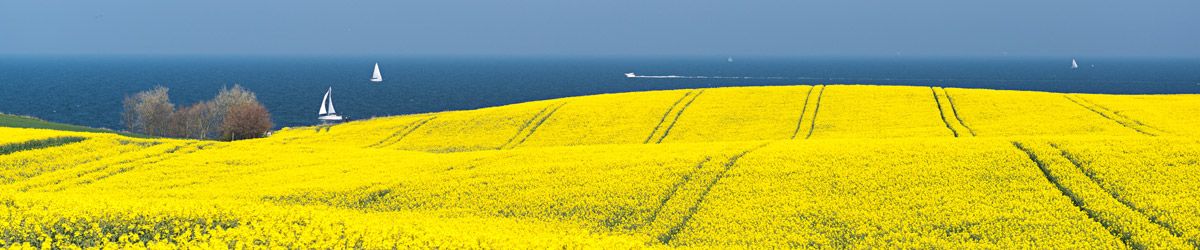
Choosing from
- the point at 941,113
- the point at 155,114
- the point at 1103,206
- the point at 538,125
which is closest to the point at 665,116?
the point at 538,125

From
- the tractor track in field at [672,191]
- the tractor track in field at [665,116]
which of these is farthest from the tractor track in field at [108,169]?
the tractor track in field at [665,116]

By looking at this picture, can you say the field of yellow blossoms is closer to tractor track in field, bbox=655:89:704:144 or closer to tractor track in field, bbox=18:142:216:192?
tractor track in field, bbox=18:142:216:192

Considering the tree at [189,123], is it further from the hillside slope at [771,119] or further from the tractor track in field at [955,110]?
the tractor track in field at [955,110]

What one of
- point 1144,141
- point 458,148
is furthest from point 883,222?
point 458,148

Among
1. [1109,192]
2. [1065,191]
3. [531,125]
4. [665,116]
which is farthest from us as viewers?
[665,116]

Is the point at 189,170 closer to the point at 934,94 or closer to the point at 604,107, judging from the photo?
the point at 604,107

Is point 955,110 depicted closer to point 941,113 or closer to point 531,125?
point 941,113

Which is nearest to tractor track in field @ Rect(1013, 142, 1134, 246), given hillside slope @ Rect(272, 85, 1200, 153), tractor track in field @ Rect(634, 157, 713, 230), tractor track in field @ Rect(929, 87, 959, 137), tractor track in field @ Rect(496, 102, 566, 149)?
tractor track in field @ Rect(634, 157, 713, 230)
